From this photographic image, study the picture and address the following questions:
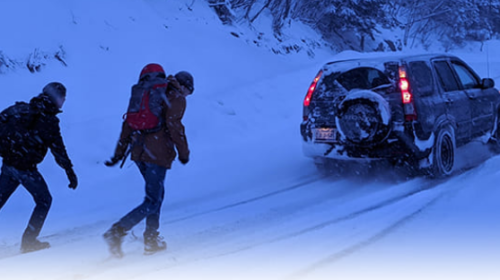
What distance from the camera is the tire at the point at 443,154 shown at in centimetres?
682

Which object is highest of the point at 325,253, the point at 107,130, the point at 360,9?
the point at 360,9

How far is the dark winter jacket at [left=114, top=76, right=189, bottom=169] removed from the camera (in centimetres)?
421

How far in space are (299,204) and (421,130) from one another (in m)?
1.89

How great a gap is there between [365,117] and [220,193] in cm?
220

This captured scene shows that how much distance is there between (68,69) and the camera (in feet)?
34.0

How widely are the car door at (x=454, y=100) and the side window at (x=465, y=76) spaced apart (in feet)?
0.96

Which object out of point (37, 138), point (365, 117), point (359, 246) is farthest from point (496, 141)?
point (37, 138)

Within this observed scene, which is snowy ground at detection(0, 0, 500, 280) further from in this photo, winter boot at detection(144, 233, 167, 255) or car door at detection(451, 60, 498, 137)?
car door at detection(451, 60, 498, 137)

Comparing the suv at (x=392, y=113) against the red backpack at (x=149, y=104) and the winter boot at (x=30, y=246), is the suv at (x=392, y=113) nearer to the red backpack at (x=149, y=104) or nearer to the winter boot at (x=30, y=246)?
the red backpack at (x=149, y=104)

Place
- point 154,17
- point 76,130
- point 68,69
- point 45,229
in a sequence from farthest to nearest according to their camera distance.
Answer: point 154,17 < point 68,69 < point 76,130 < point 45,229

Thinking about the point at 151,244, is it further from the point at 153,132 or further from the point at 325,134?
the point at 325,134

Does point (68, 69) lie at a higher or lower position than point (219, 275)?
higher

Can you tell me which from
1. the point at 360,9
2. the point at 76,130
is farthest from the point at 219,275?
the point at 360,9

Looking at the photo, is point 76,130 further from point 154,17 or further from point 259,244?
point 154,17
